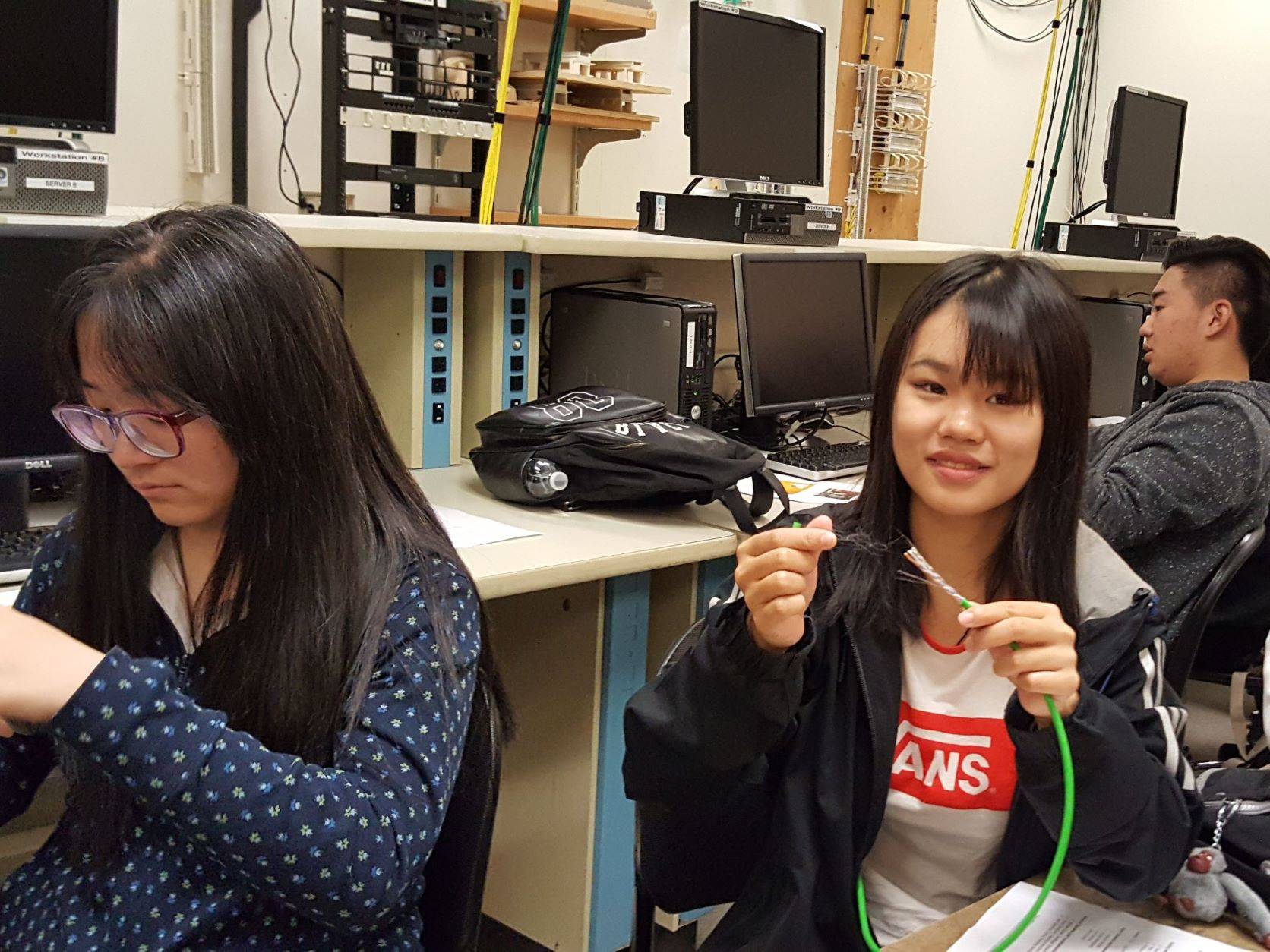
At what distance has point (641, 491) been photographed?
6.49ft

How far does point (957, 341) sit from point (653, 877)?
24.2 inches

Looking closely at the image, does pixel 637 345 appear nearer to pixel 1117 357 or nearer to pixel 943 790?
pixel 943 790

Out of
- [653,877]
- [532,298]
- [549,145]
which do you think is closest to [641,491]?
[532,298]

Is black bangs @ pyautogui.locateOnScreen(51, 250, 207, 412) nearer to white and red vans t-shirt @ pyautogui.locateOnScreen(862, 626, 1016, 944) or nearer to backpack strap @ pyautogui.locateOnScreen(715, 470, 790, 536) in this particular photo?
white and red vans t-shirt @ pyautogui.locateOnScreen(862, 626, 1016, 944)

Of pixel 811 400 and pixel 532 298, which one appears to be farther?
pixel 811 400

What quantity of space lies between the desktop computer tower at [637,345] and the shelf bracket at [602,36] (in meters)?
1.49

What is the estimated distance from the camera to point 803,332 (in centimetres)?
273

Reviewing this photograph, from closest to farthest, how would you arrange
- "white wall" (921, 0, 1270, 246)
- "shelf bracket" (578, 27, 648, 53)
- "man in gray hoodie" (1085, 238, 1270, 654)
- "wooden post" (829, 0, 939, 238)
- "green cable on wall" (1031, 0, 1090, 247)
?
"man in gray hoodie" (1085, 238, 1270, 654) → "shelf bracket" (578, 27, 648, 53) → "wooden post" (829, 0, 939, 238) → "white wall" (921, 0, 1270, 246) → "green cable on wall" (1031, 0, 1090, 247)

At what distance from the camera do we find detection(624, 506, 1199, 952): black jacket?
98cm

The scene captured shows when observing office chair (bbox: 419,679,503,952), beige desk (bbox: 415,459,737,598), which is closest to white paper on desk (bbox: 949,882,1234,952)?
office chair (bbox: 419,679,503,952)

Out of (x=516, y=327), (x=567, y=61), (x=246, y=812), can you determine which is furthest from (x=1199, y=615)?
(x=567, y=61)

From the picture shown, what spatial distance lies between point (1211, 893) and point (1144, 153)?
11.0ft

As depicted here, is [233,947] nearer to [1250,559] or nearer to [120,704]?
[120,704]

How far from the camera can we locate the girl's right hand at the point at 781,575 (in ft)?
3.28
